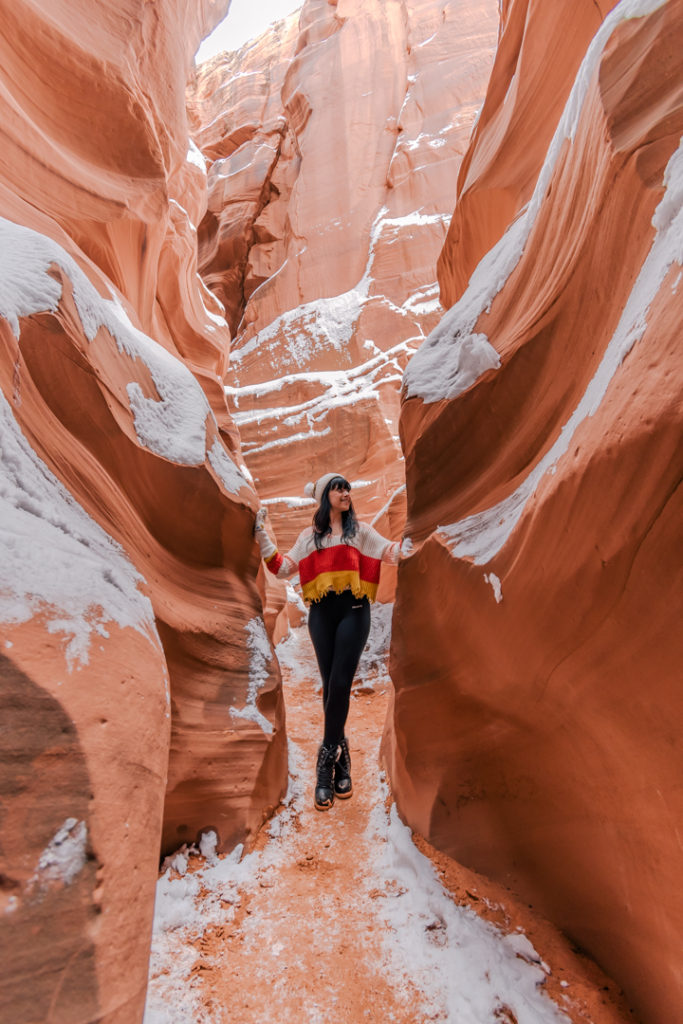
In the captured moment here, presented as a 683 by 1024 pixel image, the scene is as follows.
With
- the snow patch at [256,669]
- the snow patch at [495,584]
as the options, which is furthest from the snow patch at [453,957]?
the snow patch at [495,584]

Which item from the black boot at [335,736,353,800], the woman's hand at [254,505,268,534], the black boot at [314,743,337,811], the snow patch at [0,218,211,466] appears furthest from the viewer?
the woman's hand at [254,505,268,534]

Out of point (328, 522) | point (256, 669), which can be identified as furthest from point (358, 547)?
point (256, 669)

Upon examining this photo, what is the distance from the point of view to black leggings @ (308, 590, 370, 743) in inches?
120

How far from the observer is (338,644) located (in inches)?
123

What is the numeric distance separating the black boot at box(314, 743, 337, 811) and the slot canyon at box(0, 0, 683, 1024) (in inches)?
3.2

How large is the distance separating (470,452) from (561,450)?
115 centimetres

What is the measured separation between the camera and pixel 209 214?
16.6 meters

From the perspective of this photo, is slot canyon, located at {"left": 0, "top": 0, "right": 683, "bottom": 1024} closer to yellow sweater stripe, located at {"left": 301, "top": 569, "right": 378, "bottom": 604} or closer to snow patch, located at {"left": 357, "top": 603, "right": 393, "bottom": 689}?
yellow sweater stripe, located at {"left": 301, "top": 569, "right": 378, "bottom": 604}

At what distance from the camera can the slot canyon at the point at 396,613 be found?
1.27 metres

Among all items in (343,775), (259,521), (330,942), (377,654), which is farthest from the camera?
(377,654)

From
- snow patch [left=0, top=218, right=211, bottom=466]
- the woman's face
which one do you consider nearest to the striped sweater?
the woman's face

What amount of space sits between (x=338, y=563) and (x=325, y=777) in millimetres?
1220

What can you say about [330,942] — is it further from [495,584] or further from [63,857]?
Result: [495,584]

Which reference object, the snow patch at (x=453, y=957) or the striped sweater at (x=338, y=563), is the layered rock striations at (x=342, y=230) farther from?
the snow patch at (x=453, y=957)
